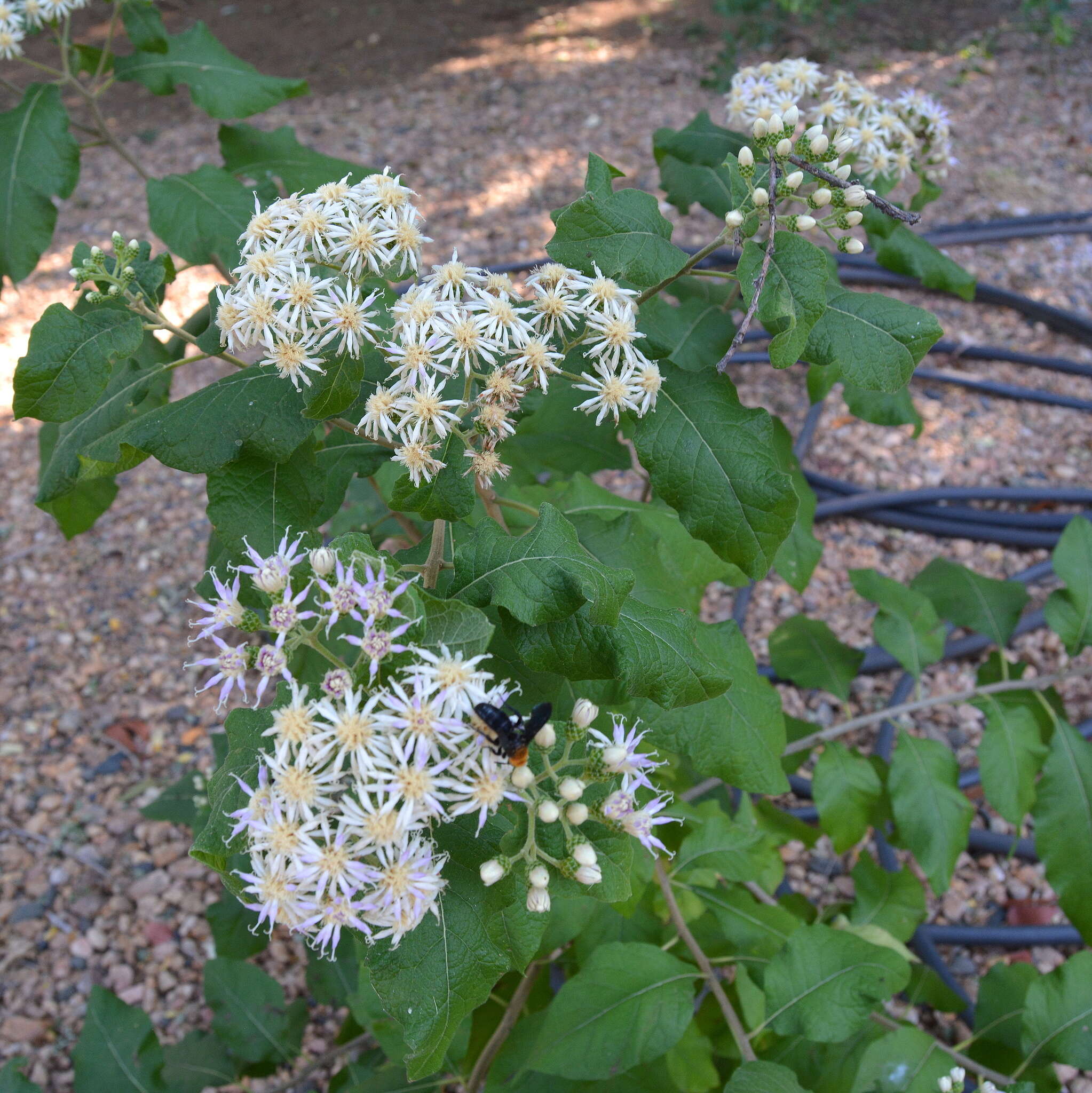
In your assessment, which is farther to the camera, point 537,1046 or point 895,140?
point 895,140

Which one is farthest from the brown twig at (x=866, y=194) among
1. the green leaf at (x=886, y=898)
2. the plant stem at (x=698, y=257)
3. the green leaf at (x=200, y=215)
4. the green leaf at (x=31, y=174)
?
the green leaf at (x=31, y=174)

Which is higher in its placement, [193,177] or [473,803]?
[193,177]

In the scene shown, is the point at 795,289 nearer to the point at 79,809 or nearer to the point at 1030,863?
the point at 1030,863

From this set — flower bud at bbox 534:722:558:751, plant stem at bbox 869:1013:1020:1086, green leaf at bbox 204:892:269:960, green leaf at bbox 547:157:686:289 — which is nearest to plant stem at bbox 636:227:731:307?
green leaf at bbox 547:157:686:289

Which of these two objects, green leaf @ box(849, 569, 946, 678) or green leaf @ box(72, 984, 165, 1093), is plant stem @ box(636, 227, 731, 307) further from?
green leaf @ box(72, 984, 165, 1093)

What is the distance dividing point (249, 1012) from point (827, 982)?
1.38 metres

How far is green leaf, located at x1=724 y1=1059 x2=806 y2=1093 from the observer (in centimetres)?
141

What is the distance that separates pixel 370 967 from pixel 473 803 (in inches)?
9.7

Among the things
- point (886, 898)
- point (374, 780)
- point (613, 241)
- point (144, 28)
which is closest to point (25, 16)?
point (144, 28)

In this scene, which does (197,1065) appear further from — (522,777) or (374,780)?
(522,777)

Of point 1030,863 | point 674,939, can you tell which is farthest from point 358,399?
point 1030,863

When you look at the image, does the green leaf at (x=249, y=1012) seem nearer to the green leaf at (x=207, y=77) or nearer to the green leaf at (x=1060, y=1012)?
the green leaf at (x=1060, y=1012)

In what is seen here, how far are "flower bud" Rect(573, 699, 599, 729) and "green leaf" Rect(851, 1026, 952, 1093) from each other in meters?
1.11

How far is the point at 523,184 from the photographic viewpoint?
554 cm
